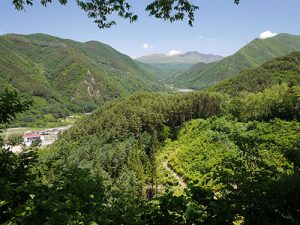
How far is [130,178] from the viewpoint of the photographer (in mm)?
42062

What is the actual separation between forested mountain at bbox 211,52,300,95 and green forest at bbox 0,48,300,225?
44 centimetres

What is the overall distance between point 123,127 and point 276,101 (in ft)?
121

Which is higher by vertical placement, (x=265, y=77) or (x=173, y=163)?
(x=265, y=77)

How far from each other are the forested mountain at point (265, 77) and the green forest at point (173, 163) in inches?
17.2

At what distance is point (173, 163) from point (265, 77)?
79.3 m

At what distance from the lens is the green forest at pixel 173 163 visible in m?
5.16

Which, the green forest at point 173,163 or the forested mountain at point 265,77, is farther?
the forested mountain at point 265,77

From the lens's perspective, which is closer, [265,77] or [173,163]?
[173,163]

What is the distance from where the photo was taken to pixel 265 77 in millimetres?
115062

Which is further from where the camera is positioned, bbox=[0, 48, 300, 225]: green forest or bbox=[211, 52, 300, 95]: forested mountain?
bbox=[211, 52, 300, 95]: forested mountain

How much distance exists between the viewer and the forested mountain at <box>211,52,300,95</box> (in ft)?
361

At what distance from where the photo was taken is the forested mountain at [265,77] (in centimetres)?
11000

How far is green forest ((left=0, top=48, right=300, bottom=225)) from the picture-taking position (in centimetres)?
516

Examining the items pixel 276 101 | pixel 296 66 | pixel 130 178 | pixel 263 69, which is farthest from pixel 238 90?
pixel 130 178
